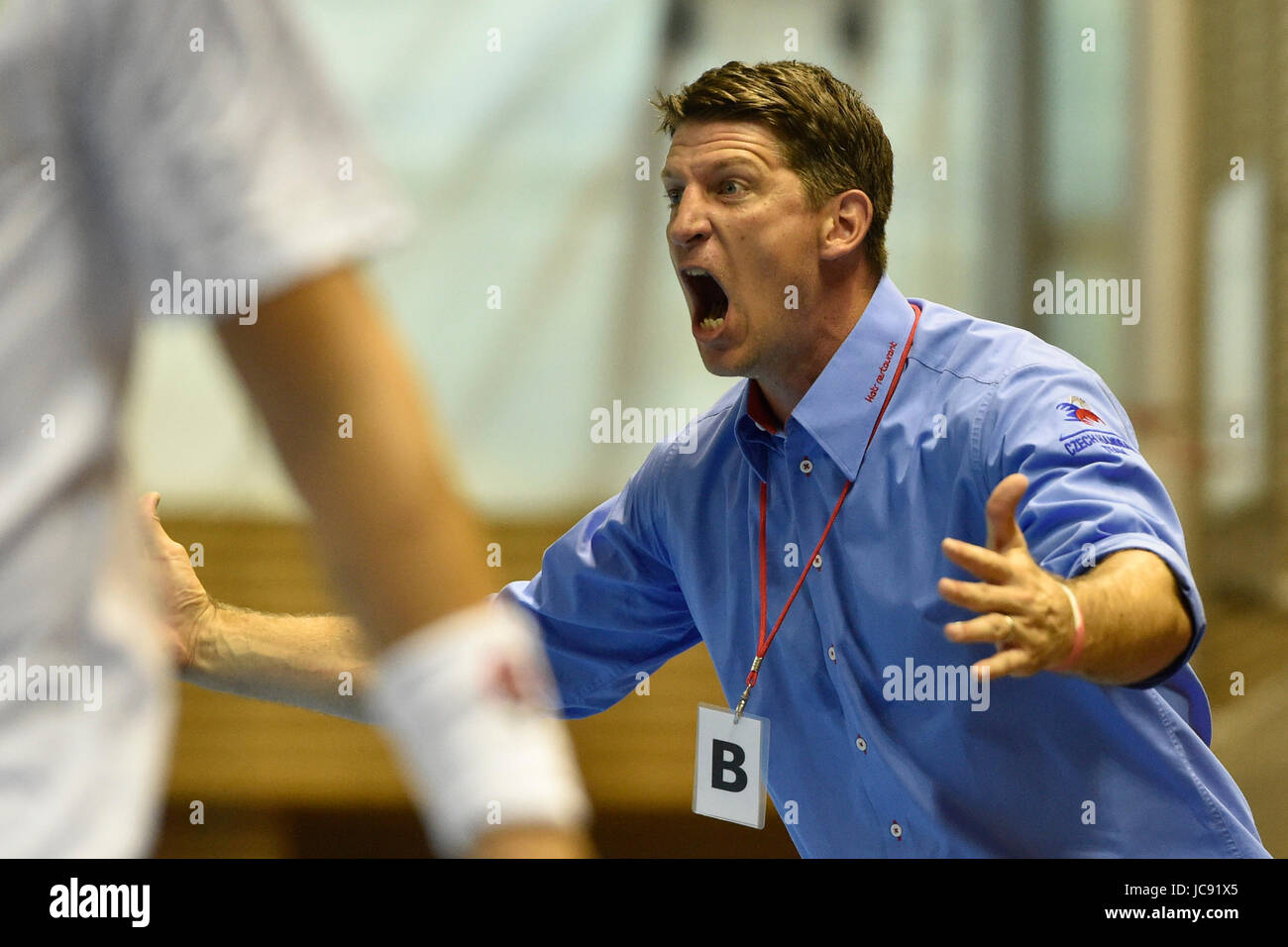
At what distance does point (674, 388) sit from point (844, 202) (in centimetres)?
234

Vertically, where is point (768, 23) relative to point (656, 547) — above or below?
above

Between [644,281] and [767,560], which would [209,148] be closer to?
[767,560]

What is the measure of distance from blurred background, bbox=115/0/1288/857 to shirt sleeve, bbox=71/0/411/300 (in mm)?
3855

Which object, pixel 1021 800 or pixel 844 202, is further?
pixel 844 202

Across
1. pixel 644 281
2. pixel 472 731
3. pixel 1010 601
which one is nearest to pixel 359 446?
pixel 472 731

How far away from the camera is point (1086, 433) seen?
63.9 inches

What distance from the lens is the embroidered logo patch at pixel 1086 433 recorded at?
5.27ft

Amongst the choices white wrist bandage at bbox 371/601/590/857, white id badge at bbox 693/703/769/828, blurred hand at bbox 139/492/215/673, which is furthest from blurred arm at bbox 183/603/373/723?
white wrist bandage at bbox 371/601/590/857

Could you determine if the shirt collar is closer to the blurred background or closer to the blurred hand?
the blurred hand

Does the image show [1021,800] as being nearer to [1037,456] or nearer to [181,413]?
[1037,456]

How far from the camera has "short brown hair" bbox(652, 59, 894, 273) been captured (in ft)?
7.21

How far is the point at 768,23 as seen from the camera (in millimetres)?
4688

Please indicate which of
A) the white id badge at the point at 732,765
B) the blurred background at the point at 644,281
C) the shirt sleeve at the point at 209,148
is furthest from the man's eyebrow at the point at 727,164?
the blurred background at the point at 644,281

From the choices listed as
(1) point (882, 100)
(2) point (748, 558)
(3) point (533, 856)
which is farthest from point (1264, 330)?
(3) point (533, 856)
